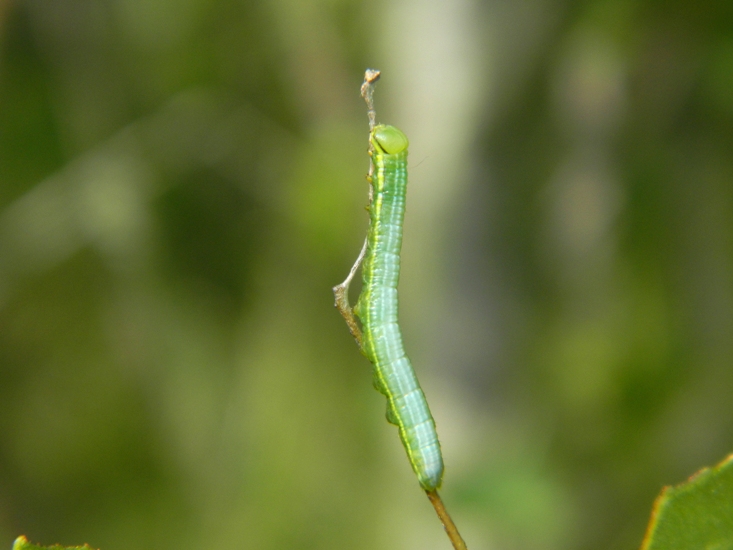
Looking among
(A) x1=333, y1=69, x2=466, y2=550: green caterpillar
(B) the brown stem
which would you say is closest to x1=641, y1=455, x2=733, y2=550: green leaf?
(B) the brown stem

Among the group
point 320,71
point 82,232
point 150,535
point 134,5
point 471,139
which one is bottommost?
point 150,535

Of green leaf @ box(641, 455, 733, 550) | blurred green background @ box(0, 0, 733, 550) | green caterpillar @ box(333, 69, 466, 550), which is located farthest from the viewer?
blurred green background @ box(0, 0, 733, 550)

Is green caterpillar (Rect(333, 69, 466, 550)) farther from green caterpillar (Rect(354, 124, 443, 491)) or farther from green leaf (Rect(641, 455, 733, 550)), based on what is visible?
green leaf (Rect(641, 455, 733, 550))

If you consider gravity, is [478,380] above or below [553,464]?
above

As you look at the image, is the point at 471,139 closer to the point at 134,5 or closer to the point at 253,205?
the point at 253,205

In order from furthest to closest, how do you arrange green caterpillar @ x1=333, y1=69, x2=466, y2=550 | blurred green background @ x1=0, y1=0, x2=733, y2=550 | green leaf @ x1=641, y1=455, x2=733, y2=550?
blurred green background @ x1=0, y1=0, x2=733, y2=550, green caterpillar @ x1=333, y1=69, x2=466, y2=550, green leaf @ x1=641, y1=455, x2=733, y2=550

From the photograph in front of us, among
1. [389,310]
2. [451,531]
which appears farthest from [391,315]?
[451,531]

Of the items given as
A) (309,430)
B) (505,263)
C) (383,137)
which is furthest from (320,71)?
(383,137)
